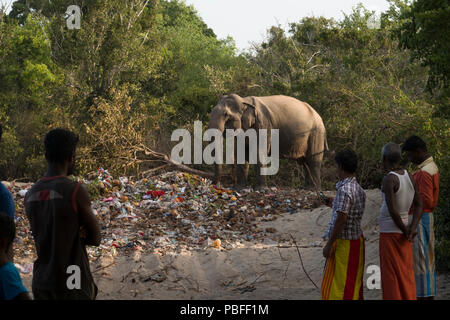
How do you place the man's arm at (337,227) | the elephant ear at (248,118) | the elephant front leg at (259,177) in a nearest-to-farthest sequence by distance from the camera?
the man's arm at (337,227) < the elephant front leg at (259,177) < the elephant ear at (248,118)

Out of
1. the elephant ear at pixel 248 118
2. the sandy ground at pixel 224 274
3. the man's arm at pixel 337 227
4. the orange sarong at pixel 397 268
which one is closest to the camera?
the man's arm at pixel 337 227

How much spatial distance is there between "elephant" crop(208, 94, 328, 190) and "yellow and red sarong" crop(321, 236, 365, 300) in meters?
9.30

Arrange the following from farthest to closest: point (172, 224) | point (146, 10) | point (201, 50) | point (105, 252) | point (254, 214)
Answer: point (201, 50), point (146, 10), point (254, 214), point (172, 224), point (105, 252)

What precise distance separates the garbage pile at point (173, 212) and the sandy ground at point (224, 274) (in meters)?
0.53

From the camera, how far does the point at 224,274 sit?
7777 mm

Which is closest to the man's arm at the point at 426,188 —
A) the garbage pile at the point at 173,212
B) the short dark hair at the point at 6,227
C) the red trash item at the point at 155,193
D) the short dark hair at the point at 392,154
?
the short dark hair at the point at 392,154

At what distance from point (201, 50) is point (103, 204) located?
65.4ft

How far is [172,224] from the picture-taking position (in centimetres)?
1040

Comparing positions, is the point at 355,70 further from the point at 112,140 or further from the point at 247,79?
the point at 112,140

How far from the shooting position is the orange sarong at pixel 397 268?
466 centimetres

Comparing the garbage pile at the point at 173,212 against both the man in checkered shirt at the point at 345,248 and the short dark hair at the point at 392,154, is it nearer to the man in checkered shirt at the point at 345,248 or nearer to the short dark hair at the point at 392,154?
the man in checkered shirt at the point at 345,248

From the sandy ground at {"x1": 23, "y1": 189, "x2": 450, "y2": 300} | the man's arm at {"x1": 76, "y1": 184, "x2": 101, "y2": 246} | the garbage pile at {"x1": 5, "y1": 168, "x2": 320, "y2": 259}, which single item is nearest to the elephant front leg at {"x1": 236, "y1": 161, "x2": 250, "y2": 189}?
the garbage pile at {"x1": 5, "y1": 168, "x2": 320, "y2": 259}

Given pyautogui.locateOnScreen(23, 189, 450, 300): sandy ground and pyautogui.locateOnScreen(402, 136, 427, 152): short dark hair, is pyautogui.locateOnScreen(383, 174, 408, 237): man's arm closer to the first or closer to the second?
pyautogui.locateOnScreen(402, 136, 427, 152): short dark hair

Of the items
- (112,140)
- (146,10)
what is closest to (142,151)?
(112,140)
